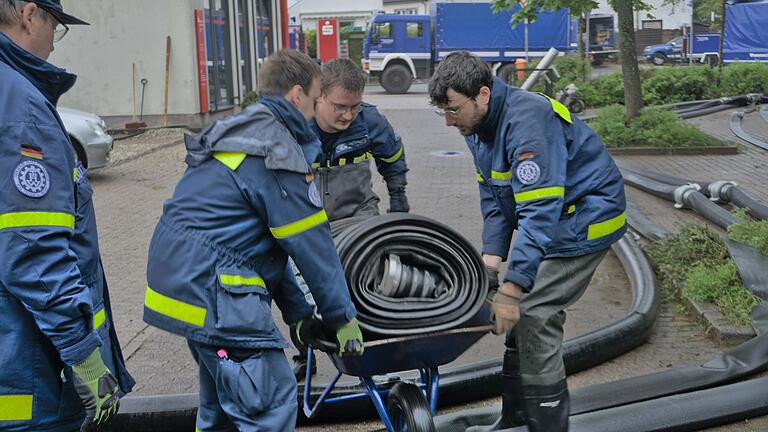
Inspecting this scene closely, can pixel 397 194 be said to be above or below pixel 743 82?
above

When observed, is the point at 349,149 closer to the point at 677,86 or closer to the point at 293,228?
the point at 293,228

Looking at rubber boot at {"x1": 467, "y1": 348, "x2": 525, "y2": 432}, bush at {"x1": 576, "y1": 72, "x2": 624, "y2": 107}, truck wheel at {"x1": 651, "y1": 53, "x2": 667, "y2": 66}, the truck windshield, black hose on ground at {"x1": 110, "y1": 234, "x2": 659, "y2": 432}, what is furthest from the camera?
truck wheel at {"x1": 651, "y1": 53, "x2": 667, "y2": 66}

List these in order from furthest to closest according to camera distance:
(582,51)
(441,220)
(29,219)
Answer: (582,51) → (441,220) → (29,219)

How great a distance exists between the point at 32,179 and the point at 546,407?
2358mm

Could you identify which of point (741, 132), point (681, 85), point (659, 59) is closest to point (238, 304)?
point (741, 132)

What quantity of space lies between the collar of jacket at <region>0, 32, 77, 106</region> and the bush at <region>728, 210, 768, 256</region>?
15.4ft

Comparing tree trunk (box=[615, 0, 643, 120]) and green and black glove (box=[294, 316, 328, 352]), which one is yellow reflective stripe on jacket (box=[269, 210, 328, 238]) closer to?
green and black glove (box=[294, 316, 328, 352])

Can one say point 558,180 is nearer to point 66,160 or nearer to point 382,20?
point 66,160

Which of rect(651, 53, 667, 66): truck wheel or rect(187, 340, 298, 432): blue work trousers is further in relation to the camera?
rect(651, 53, 667, 66): truck wheel

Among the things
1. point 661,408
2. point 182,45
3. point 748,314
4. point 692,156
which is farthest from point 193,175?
point 182,45

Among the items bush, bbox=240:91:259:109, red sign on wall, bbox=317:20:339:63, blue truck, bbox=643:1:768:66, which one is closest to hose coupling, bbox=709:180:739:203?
bush, bbox=240:91:259:109

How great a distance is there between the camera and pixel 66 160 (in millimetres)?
2537

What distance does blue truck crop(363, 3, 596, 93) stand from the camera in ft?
105

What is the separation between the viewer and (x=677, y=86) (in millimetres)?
20250
